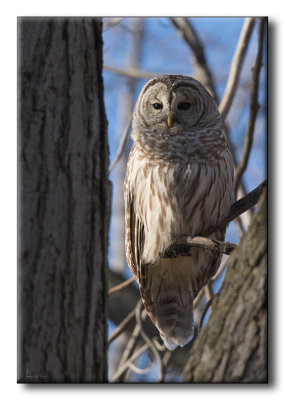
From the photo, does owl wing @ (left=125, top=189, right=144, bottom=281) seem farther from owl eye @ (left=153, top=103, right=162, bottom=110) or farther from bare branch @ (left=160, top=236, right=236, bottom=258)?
owl eye @ (left=153, top=103, right=162, bottom=110)

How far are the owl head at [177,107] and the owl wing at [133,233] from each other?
0.35 metres

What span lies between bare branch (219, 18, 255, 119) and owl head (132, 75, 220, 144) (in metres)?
0.26

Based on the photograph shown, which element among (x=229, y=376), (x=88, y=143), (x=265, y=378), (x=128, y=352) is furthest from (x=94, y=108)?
(x=128, y=352)

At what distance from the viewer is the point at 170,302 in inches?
115

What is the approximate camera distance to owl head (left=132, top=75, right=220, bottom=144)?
2.77 m

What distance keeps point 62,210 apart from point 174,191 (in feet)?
3.07

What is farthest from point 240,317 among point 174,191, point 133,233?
point 133,233

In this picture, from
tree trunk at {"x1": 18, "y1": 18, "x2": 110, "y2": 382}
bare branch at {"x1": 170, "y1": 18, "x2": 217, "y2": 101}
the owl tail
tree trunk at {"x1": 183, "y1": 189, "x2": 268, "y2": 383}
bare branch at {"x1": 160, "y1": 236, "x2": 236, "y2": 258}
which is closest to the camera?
tree trunk at {"x1": 183, "y1": 189, "x2": 268, "y2": 383}

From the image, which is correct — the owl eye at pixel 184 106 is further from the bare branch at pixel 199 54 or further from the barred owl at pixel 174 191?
→ the bare branch at pixel 199 54

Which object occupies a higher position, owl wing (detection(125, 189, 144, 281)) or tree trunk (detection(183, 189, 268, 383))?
owl wing (detection(125, 189, 144, 281))

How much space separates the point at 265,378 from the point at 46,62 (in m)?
1.39

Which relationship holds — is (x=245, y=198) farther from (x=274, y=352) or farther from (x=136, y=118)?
(x=136, y=118)

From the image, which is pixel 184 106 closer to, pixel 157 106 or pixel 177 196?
pixel 157 106

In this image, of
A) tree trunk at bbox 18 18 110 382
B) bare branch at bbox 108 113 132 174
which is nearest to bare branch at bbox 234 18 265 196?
bare branch at bbox 108 113 132 174
